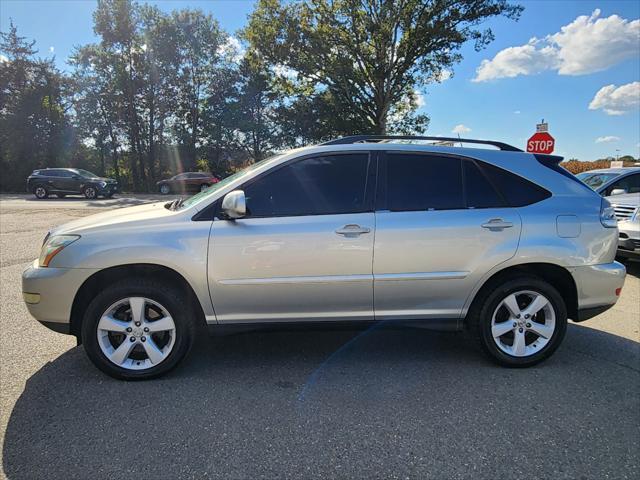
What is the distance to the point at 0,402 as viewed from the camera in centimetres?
279

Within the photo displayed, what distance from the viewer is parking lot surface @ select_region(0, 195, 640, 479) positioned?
2258 mm

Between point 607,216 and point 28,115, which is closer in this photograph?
point 607,216

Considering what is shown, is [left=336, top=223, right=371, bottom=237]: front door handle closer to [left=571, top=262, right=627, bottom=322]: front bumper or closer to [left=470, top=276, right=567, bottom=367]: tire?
[left=470, top=276, right=567, bottom=367]: tire

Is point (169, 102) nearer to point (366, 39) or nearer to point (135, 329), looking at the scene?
point (366, 39)

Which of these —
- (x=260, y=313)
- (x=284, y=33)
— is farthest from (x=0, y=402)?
(x=284, y=33)

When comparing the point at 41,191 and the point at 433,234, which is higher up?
the point at 41,191

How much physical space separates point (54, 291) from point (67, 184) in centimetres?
2323

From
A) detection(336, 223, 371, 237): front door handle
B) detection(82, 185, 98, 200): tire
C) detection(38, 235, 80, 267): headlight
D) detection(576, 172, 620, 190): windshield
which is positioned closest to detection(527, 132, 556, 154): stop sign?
detection(576, 172, 620, 190): windshield

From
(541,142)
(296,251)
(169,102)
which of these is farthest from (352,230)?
(169,102)

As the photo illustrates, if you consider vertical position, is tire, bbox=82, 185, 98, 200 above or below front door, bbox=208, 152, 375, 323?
above

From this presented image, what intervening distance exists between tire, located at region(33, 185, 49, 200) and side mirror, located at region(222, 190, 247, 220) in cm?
2449

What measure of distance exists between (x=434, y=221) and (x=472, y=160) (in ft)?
2.18

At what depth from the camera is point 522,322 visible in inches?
130

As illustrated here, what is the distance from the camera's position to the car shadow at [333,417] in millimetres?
2254
